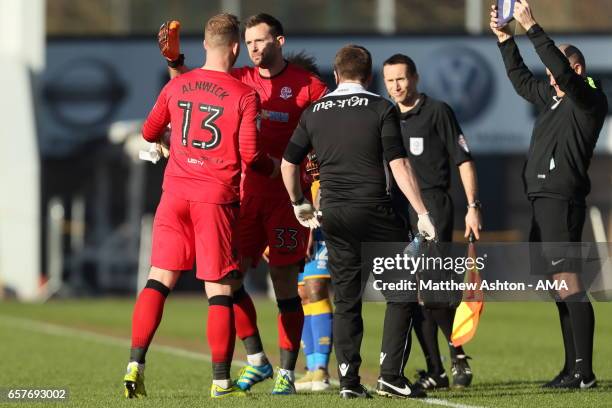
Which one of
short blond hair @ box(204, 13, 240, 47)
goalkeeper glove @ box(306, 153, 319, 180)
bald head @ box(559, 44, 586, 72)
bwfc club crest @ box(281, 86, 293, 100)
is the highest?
short blond hair @ box(204, 13, 240, 47)

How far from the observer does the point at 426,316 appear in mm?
10781

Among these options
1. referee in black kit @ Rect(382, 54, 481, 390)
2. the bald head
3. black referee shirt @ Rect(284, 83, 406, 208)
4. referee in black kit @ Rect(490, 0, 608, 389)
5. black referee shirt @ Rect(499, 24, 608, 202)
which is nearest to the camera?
black referee shirt @ Rect(284, 83, 406, 208)

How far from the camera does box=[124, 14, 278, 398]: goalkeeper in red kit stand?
9.08 meters

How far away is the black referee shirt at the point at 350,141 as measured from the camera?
8.89 m

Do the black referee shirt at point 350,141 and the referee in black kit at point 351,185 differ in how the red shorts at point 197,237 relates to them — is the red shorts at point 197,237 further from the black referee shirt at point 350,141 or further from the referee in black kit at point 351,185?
the black referee shirt at point 350,141

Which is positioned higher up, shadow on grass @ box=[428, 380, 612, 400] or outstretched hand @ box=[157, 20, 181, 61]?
outstretched hand @ box=[157, 20, 181, 61]

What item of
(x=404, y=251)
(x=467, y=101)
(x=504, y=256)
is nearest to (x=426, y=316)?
(x=504, y=256)

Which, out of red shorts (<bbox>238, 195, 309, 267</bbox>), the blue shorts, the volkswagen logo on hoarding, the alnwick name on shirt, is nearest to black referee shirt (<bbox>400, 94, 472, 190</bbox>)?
the blue shorts

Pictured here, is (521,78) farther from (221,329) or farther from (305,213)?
(221,329)

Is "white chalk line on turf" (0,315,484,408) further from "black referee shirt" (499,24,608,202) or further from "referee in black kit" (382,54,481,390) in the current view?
"black referee shirt" (499,24,608,202)

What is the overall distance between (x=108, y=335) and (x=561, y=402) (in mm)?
9378

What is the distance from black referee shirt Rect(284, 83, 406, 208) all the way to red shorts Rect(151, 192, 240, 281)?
1.93ft

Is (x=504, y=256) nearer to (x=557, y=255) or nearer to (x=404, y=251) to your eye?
(x=557, y=255)

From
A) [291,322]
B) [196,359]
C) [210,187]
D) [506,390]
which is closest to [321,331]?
[291,322]
